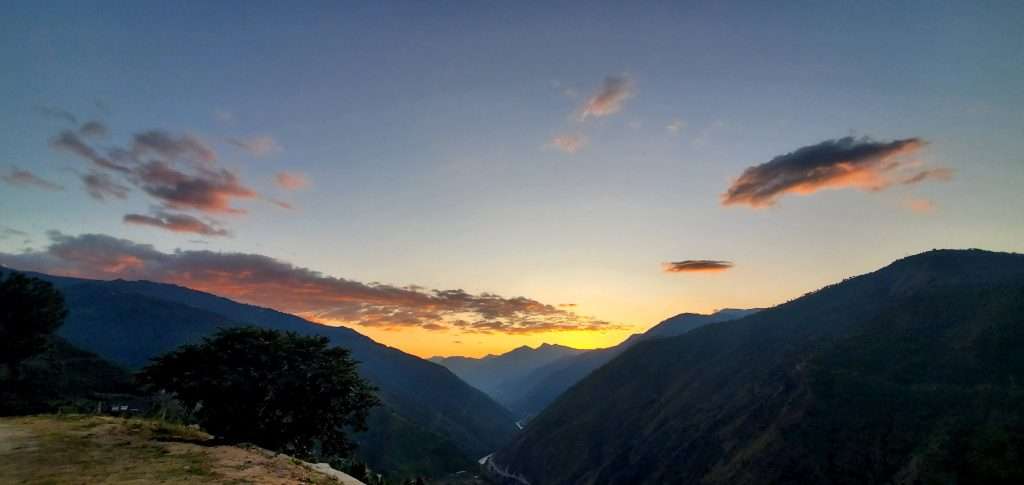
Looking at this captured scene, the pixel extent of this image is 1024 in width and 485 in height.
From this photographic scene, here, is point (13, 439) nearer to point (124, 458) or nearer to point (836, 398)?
point (124, 458)

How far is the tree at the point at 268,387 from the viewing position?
45094 millimetres

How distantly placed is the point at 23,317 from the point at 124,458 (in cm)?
6481

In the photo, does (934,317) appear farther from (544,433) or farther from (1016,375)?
(544,433)

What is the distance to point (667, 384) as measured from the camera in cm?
17300

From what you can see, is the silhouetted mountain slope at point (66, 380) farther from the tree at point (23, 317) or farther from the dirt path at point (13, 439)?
the dirt path at point (13, 439)

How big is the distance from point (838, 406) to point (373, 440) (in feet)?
499

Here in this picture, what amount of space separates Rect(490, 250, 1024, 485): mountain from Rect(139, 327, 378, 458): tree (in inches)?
2656

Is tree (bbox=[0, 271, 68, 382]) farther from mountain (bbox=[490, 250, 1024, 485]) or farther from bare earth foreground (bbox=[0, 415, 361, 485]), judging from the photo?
mountain (bbox=[490, 250, 1024, 485])

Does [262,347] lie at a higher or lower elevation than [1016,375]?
higher

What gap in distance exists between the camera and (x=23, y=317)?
72250 mm

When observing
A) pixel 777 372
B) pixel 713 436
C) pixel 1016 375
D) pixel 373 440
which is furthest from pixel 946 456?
pixel 373 440

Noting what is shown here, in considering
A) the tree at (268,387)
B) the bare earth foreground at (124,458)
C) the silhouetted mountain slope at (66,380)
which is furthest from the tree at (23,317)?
the bare earth foreground at (124,458)

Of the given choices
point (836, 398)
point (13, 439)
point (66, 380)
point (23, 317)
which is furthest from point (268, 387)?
point (836, 398)

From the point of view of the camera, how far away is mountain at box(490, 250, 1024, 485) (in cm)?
7244
